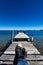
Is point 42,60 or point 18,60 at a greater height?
point 18,60

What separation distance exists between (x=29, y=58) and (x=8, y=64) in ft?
3.36

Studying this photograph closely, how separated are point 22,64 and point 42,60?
168 inches

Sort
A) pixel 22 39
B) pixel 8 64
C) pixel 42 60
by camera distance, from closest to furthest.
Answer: pixel 8 64 < pixel 42 60 < pixel 22 39

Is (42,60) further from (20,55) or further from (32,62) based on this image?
(20,55)

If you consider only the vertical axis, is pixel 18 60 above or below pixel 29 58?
above

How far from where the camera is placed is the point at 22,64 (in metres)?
2.96

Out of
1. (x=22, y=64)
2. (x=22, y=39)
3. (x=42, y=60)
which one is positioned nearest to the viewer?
(x=22, y=64)

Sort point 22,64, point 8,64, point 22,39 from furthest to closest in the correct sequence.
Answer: point 22,39 → point 8,64 → point 22,64

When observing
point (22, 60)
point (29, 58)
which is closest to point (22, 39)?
Answer: point (29, 58)

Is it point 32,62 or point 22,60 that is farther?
point 32,62

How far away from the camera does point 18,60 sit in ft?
9.93

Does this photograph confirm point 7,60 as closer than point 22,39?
→ Yes

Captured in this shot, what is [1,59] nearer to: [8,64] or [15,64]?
[8,64]

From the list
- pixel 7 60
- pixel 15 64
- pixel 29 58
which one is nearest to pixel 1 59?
pixel 7 60
